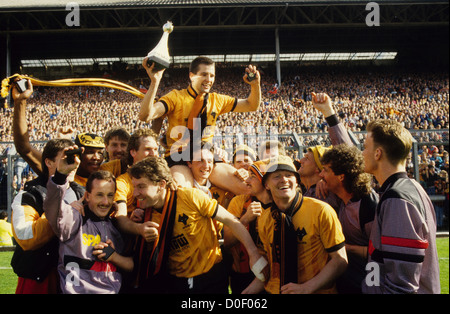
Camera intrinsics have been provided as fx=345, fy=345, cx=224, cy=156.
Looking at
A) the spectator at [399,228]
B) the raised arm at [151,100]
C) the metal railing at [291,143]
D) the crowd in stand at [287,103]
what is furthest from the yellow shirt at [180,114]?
the crowd in stand at [287,103]

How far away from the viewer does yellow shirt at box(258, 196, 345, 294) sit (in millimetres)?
2338

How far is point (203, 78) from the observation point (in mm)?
3436

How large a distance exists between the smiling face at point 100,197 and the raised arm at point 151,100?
697 mm

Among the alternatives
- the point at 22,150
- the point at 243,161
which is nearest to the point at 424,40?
the point at 243,161

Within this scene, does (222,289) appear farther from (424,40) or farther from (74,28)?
(424,40)

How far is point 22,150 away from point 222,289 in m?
2.09

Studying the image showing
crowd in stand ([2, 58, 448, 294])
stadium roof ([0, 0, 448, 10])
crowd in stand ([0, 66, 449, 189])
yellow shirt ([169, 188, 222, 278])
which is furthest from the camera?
stadium roof ([0, 0, 448, 10])

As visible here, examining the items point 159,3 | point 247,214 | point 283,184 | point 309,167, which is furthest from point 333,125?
point 159,3

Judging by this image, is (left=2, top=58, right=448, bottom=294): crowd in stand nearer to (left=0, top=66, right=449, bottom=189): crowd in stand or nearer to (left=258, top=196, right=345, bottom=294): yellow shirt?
(left=258, top=196, right=345, bottom=294): yellow shirt

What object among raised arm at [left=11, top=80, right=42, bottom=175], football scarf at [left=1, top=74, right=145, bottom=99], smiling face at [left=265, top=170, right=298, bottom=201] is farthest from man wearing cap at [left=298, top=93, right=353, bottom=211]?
raised arm at [left=11, top=80, right=42, bottom=175]

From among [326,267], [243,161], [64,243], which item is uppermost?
[243,161]

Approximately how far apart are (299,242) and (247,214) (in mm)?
470

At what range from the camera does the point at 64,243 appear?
2.48 meters

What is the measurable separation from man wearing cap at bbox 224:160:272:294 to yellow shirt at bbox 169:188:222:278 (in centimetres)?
26
